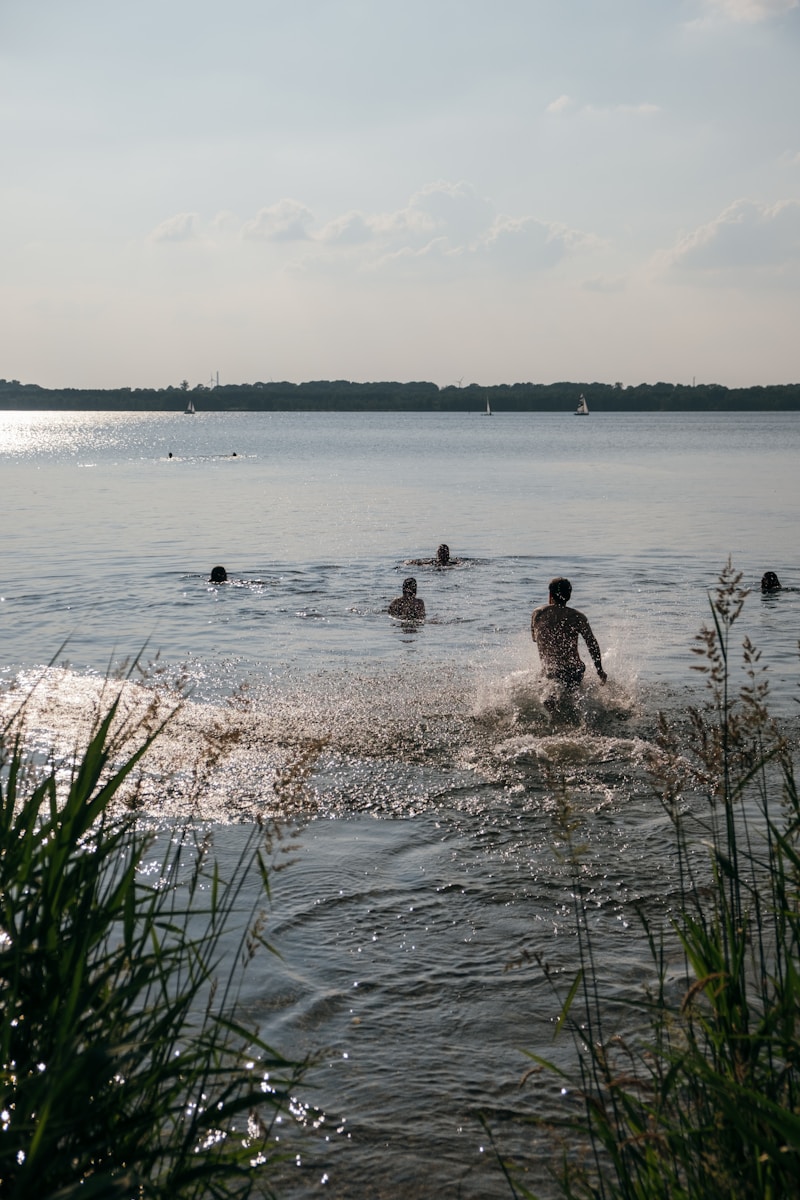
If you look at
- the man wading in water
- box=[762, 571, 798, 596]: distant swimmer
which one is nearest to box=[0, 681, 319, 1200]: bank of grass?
the man wading in water

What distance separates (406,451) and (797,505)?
221 feet

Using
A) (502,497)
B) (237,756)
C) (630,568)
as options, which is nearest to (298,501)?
(502,497)

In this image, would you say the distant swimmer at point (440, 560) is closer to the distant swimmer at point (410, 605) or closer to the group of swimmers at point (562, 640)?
the distant swimmer at point (410, 605)

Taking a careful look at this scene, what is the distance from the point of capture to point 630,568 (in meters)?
26.2

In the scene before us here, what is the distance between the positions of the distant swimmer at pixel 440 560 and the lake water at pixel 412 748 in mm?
343

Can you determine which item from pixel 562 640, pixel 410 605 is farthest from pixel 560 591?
pixel 410 605

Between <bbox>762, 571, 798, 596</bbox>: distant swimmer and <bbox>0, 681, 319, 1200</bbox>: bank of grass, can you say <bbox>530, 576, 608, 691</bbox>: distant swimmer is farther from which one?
<bbox>762, 571, 798, 596</bbox>: distant swimmer

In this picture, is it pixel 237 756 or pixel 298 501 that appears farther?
pixel 298 501

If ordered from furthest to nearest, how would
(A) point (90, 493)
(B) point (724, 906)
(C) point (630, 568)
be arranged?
(A) point (90, 493) < (C) point (630, 568) < (B) point (724, 906)

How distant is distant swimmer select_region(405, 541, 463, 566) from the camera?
83.3 ft

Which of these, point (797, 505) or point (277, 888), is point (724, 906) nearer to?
point (277, 888)

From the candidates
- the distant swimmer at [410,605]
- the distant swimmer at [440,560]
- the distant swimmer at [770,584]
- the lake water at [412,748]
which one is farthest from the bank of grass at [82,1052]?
the distant swimmer at [440,560]

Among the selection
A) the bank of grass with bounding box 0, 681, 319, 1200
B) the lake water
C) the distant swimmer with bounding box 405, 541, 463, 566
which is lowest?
the lake water

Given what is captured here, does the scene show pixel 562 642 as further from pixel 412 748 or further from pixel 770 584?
pixel 770 584
